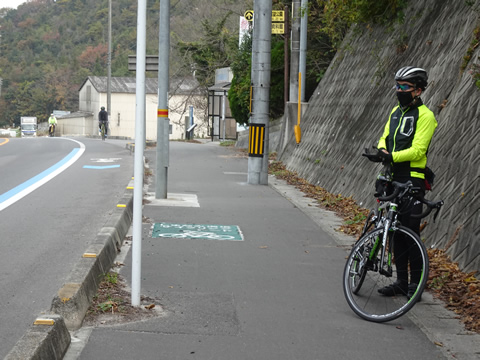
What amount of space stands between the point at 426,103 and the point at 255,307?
6341 mm

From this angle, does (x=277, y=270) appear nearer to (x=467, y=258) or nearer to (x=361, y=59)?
(x=467, y=258)

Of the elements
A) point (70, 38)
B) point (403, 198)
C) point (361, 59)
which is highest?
point (70, 38)

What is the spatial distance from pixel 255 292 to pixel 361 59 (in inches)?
464

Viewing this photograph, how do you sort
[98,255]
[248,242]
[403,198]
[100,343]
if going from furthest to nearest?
[248,242]
[98,255]
[403,198]
[100,343]

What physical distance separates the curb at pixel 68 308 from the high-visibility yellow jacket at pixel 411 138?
2.86 metres

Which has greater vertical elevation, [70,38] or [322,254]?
[70,38]

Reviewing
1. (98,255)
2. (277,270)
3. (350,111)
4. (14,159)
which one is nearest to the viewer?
(98,255)

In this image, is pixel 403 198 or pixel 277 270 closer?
pixel 403 198

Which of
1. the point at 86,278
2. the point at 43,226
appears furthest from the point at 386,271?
the point at 43,226

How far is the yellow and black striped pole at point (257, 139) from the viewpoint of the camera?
626 inches

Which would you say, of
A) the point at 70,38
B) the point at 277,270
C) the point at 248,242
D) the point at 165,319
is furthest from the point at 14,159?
the point at 70,38

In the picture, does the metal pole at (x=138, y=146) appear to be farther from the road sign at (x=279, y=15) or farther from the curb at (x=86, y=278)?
the road sign at (x=279, y=15)

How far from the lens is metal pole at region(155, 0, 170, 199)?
1245 cm

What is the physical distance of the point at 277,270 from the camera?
747 centimetres
